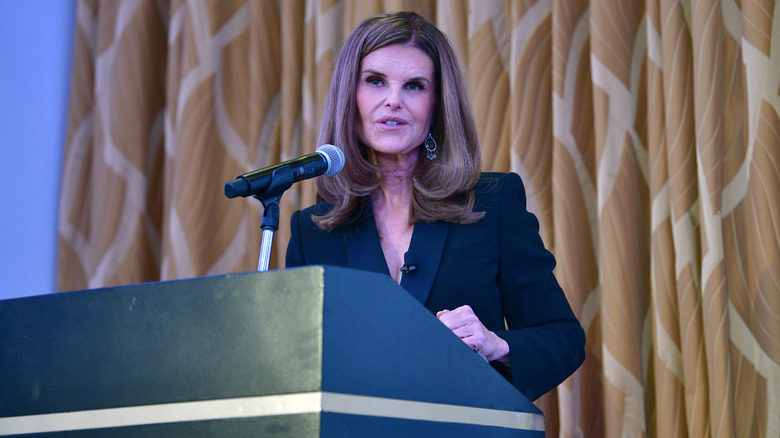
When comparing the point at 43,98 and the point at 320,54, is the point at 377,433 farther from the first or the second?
the point at 43,98

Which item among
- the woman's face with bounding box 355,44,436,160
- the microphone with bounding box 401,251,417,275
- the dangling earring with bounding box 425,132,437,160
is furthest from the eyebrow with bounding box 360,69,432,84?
the microphone with bounding box 401,251,417,275

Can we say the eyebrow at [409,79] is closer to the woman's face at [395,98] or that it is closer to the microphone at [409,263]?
the woman's face at [395,98]

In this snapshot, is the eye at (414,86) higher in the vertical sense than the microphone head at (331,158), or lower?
higher

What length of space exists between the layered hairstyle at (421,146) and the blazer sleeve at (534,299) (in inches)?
4.8

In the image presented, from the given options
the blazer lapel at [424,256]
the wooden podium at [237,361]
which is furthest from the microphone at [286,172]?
the blazer lapel at [424,256]

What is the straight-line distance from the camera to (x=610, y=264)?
2.18 metres

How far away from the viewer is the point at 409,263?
5.32 ft

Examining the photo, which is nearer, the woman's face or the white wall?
the woman's face

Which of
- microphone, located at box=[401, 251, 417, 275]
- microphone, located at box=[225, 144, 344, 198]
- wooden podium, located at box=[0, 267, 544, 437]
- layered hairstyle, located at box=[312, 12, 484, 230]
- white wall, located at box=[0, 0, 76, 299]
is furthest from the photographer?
white wall, located at box=[0, 0, 76, 299]

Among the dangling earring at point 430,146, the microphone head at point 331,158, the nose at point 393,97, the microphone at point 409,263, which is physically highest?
the nose at point 393,97

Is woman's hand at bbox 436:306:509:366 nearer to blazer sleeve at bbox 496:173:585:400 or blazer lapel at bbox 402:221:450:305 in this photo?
blazer sleeve at bbox 496:173:585:400

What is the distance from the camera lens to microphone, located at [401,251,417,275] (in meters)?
1.61

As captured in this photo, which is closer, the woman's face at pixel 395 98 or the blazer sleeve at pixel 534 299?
the blazer sleeve at pixel 534 299

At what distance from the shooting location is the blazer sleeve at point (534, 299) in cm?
148
